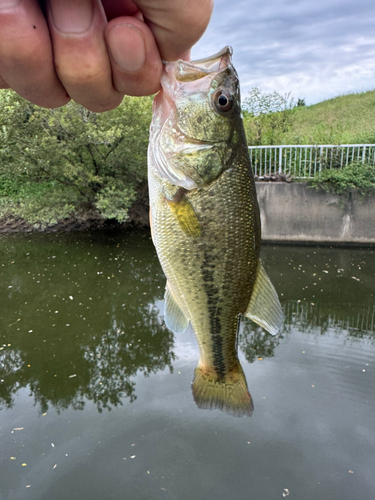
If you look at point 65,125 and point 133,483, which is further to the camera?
point 65,125

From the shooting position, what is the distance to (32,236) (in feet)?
53.8

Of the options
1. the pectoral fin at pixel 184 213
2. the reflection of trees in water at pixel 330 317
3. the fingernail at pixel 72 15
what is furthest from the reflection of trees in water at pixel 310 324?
the fingernail at pixel 72 15

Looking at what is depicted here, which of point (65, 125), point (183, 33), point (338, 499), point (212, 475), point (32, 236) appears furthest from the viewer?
point (32, 236)

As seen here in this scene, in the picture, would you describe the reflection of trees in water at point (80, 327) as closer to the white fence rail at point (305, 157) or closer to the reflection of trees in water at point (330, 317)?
the reflection of trees in water at point (330, 317)

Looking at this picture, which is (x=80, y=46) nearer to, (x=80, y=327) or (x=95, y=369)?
(x=95, y=369)

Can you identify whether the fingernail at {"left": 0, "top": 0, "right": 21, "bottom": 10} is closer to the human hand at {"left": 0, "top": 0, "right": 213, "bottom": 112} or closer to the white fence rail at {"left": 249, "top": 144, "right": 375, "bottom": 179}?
the human hand at {"left": 0, "top": 0, "right": 213, "bottom": 112}

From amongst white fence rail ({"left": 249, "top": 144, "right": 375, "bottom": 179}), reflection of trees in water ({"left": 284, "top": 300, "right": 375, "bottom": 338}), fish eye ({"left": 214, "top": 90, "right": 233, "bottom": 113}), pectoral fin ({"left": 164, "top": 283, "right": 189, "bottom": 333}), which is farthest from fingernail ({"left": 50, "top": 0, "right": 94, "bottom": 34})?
white fence rail ({"left": 249, "top": 144, "right": 375, "bottom": 179})

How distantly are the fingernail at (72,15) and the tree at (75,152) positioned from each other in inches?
415

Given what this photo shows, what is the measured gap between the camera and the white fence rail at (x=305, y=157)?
1417cm

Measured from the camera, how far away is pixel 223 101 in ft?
5.88

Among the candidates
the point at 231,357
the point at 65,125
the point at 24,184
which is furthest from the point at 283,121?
the point at 231,357

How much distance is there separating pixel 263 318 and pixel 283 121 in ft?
57.1

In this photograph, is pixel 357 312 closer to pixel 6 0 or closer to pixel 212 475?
pixel 212 475

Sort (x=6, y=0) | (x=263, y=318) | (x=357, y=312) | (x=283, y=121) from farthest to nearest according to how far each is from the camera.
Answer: (x=283, y=121) < (x=357, y=312) < (x=263, y=318) < (x=6, y=0)
